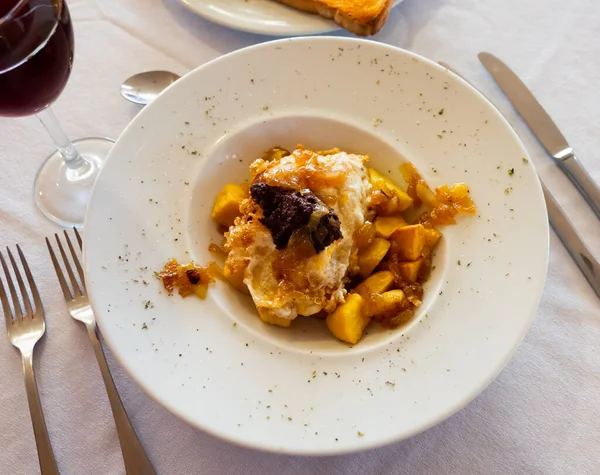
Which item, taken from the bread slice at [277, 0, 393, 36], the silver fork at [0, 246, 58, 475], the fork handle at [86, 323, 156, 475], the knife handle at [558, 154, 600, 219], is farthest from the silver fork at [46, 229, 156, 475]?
the knife handle at [558, 154, 600, 219]

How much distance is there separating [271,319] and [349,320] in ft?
0.77

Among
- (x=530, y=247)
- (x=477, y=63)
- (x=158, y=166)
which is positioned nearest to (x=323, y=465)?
(x=530, y=247)

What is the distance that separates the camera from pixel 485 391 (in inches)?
61.6

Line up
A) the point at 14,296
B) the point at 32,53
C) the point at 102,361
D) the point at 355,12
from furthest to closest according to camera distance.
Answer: the point at 355,12, the point at 14,296, the point at 102,361, the point at 32,53

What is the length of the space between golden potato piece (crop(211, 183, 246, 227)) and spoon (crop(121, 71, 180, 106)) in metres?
0.71

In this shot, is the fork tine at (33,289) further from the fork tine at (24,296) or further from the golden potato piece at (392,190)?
the golden potato piece at (392,190)

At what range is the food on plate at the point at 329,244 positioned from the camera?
144 centimetres

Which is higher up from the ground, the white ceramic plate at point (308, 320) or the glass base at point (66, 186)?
the white ceramic plate at point (308, 320)

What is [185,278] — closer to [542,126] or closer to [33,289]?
[33,289]

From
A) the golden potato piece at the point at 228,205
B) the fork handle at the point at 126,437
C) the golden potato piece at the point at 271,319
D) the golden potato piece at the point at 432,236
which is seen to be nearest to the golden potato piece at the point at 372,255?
the golden potato piece at the point at 432,236

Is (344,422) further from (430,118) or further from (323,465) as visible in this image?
(430,118)

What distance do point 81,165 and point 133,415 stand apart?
1017mm

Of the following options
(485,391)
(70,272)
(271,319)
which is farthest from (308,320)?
(70,272)

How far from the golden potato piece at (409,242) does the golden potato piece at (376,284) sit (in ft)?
0.24
